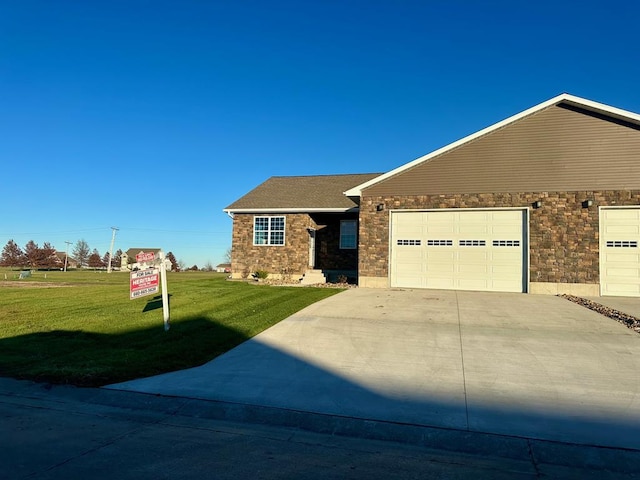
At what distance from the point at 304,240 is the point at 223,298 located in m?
8.55

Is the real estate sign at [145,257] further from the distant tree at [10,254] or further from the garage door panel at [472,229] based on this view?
the distant tree at [10,254]

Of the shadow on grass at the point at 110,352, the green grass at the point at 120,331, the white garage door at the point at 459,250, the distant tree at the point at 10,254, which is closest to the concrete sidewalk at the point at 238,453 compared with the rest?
the shadow on grass at the point at 110,352

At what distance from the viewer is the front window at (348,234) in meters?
22.2

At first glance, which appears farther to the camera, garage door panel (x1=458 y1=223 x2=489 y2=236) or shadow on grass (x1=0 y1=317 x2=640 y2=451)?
garage door panel (x1=458 y1=223 x2=489 y2=236)

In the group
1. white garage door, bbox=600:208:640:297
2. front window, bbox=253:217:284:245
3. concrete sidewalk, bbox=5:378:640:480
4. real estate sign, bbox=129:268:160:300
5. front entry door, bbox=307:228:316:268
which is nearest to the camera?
concrete sidewalk, bbox=5:378:640:480

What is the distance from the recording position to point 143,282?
941cm

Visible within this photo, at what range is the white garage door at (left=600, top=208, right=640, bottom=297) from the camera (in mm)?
15188

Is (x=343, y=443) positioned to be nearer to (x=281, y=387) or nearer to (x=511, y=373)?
(x=281, y=387)

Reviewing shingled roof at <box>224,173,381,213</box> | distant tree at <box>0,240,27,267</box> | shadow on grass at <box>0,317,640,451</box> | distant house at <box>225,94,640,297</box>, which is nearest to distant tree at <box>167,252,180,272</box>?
distant tree at <box>0,240,27,267</box>

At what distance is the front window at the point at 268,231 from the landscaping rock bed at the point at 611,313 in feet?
45.0

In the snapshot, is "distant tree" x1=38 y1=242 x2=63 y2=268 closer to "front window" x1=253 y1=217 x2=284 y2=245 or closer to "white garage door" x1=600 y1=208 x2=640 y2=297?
"front window" x1=253 y1=217 x2=284 y2=245

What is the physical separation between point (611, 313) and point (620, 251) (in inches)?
192

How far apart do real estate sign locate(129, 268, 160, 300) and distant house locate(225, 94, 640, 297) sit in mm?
10133

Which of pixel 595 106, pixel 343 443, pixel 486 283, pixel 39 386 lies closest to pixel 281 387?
pixel 343 443
